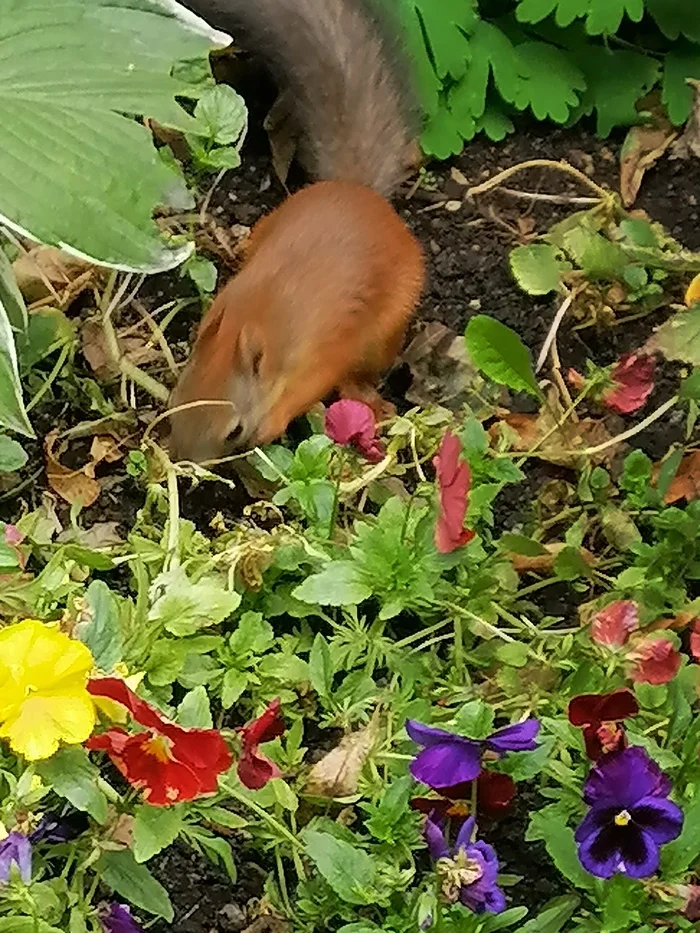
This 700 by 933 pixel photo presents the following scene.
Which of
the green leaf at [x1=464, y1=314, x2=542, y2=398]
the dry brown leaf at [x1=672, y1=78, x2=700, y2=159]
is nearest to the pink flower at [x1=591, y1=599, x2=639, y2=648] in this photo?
the green leaf at [x1=464, y1=314, x2=542, y2=398]

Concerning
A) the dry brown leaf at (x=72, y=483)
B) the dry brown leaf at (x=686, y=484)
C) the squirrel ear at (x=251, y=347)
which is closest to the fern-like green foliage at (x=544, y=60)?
the squirrel ear at (x=251, y=347)

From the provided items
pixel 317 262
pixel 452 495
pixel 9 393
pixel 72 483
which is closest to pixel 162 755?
pixel 9 393

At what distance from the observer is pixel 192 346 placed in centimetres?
192

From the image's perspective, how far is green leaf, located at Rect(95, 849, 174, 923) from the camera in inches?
47.3

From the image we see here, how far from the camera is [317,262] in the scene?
1.90 metres

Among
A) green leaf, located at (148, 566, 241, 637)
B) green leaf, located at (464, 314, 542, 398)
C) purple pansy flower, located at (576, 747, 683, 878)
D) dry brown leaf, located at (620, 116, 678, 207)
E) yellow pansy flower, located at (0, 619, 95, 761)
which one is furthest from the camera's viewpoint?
dry brown leaf, located at (620, 116, 678, 207)

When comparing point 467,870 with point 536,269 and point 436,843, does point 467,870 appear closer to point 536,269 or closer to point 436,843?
point 436,843

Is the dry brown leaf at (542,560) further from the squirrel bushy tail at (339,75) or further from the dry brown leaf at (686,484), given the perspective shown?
the squirrel bushy tail at (339,75)

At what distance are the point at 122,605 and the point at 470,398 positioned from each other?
693 millimetres

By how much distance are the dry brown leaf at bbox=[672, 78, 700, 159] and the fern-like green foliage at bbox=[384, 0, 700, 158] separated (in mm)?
13

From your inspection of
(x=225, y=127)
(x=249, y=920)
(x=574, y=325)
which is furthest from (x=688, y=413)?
(x=249, y=920)

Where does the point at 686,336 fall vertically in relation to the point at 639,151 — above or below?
above

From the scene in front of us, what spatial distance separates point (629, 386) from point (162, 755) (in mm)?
908

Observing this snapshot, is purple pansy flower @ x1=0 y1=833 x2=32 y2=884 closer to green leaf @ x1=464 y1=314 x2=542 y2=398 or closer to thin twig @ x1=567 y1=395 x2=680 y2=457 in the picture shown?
green leaf @ x1=464 y1=314 x2=542 y2=398
